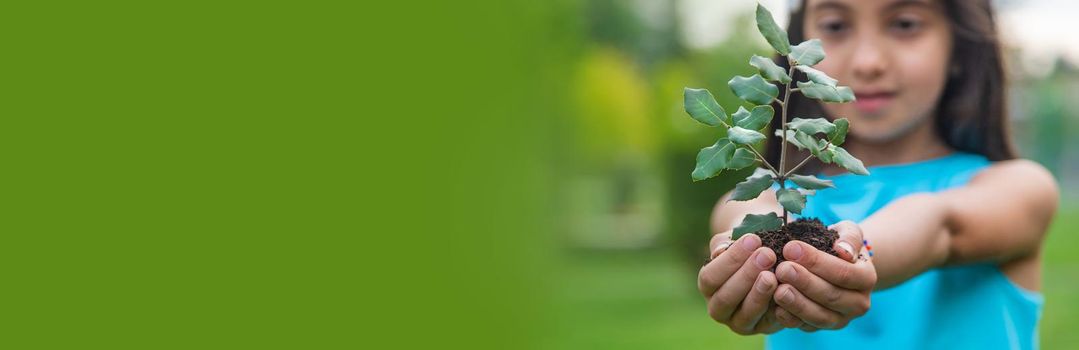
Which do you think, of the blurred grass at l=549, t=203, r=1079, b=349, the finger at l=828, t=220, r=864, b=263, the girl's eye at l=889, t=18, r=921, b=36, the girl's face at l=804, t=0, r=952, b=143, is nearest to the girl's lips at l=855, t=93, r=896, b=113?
the girl's face at l=804, t=0, r=952, b=143

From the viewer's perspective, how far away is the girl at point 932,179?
2441 mm

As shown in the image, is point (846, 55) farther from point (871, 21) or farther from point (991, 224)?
point (991, 224)

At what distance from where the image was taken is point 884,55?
97.3 inches

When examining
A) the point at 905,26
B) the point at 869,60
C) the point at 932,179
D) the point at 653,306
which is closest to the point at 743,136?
the point at 869,60

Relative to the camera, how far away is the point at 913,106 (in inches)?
101

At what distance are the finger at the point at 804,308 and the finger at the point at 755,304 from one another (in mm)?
16

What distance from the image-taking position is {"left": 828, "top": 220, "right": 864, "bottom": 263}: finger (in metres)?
1.77

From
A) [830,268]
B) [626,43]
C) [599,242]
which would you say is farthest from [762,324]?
[626,43]

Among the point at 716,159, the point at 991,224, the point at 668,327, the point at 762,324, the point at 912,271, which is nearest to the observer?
the point at 716,159

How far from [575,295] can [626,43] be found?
808 centimetres

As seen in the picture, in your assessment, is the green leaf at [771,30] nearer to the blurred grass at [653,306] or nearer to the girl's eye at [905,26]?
the girl's eye at [905,26]

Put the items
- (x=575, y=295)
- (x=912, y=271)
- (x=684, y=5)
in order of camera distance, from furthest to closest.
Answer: (x=684, y=5) → (x=575, y=295) → (x=912, y=271)

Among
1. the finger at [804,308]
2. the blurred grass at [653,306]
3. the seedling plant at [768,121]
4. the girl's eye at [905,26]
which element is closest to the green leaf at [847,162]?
the seedling plant at [768,121]

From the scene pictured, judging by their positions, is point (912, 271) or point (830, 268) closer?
point (830, 268)
